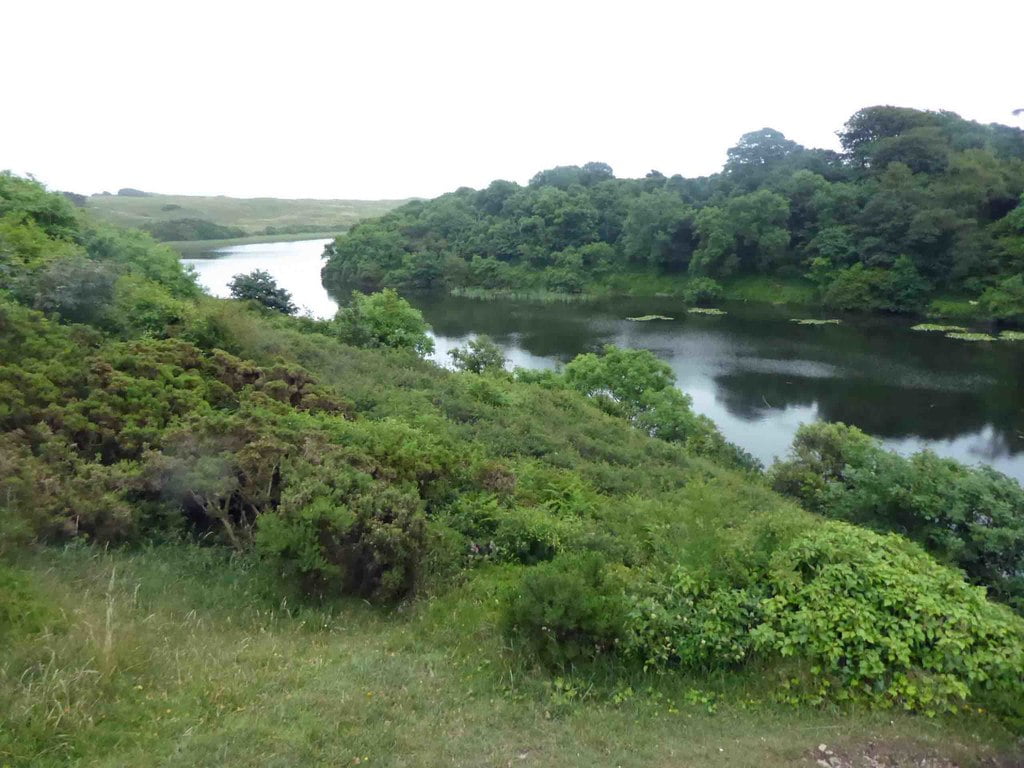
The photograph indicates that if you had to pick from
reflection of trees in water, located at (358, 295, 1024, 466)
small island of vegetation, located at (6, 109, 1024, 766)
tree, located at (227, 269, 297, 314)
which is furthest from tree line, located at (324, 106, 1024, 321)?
small island of vegetation, located at (6, 109, 1024, 766)

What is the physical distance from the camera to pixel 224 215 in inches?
4552

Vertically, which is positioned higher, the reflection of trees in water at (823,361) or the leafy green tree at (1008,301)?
the leafy green tree at (1008,301)

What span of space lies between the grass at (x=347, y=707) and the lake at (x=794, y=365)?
18590 mm

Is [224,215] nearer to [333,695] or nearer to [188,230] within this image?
[188,230]

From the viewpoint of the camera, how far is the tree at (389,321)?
25.9m

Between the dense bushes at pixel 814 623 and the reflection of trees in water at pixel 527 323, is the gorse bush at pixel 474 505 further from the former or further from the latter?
the reflection of trees in water at pixel 527 323

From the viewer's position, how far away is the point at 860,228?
53750 millimetres

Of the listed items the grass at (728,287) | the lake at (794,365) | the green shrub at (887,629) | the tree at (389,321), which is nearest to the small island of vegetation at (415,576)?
the green shrub at (887,629)

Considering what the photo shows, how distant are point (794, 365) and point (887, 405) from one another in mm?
6464

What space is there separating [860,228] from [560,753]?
186 ft

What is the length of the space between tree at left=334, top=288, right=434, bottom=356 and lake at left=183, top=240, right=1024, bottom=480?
1491 millimetres

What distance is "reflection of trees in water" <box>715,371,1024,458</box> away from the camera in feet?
84.0

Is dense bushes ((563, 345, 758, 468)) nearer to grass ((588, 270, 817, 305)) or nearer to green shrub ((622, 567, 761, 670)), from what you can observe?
green shrub ((622, 567, 761, 670))

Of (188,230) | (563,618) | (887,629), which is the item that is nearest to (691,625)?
(563,618)
